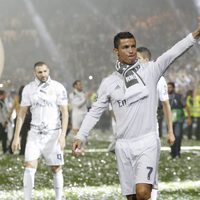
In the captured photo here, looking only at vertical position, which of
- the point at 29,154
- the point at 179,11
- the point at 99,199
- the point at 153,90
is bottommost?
the point at 99,199

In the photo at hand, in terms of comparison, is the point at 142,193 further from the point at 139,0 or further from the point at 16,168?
the point at 139,0

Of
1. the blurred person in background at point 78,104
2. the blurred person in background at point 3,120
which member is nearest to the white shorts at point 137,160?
the blurred person in background at point 3,120

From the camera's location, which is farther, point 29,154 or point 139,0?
point 139,0

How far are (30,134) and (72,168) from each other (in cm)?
543

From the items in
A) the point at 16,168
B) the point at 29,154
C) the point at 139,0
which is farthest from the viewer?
the point at 139,0

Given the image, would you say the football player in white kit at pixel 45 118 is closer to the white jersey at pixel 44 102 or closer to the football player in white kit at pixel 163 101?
the white jersey at pixel 44 102

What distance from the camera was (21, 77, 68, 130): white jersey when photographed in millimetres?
9422

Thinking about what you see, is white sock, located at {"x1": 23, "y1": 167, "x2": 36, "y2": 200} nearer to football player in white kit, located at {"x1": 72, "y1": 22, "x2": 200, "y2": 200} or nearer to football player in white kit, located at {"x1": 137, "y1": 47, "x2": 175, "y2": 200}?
football player in white kit, located at {"x1": 137, "y1": 47, "x2": 175, "y2": 200}

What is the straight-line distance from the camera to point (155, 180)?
21.8 feet

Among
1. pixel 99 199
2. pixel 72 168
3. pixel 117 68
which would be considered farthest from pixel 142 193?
pixel 72 168

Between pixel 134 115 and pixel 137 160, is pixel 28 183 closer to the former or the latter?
pixel 137 160

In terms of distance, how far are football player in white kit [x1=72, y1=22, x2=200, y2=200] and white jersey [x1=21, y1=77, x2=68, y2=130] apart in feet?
9.18

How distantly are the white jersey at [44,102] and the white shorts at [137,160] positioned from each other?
2.85 metres

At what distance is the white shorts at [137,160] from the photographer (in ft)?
21.3
